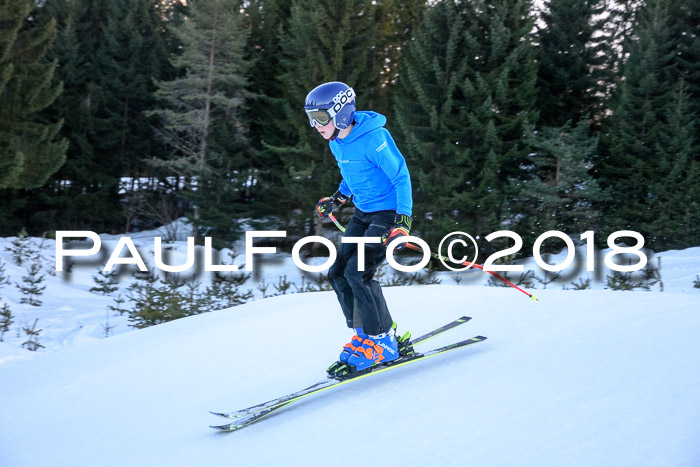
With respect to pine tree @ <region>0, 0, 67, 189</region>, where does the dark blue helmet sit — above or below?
below

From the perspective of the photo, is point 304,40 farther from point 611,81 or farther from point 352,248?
point 352,248

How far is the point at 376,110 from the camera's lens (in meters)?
26.1

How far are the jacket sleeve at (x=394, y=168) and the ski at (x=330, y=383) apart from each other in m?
1.15

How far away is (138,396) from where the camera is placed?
454 centimetres

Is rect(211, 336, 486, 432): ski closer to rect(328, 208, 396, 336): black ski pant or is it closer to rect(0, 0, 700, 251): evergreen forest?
rect(328, 208, 396, 336): black ski pant

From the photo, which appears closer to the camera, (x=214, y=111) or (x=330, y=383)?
(x=330, y=383)

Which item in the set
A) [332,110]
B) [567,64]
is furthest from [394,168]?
[567,64]

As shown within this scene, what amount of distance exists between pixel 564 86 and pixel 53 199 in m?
24.8

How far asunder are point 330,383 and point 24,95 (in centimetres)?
2317

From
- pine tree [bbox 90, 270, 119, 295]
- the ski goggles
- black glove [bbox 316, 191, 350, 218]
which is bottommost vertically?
pine tree [bbox 90, 270, 119, 295]

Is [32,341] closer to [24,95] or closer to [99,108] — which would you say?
[24,95]

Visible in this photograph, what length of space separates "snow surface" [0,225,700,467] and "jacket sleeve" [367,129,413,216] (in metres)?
1.22

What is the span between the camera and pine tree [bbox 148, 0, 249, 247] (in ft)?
86.2

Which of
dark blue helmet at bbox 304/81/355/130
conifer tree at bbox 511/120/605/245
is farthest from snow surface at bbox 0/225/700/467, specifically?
conifer tree at bbox 511/120/605/245
